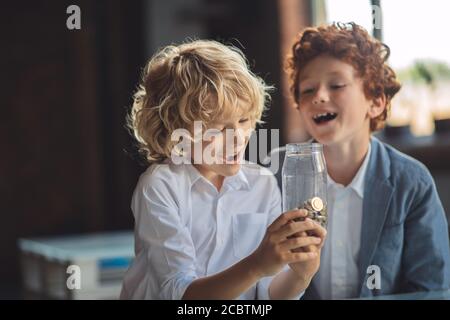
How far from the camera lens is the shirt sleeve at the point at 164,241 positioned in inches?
34.7

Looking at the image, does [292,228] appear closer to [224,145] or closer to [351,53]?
[224,145]

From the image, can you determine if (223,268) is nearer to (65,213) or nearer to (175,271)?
(175,271)

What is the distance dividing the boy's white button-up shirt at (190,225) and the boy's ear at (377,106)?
19 cm

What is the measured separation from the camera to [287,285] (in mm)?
917

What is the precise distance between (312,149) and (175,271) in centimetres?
21

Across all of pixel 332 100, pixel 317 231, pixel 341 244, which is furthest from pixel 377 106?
pixel 317 231

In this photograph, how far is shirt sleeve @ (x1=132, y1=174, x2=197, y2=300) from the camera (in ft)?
2.89

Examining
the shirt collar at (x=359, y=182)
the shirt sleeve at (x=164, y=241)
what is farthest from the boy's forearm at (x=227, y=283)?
the shirt collar at (x=359, y=182)

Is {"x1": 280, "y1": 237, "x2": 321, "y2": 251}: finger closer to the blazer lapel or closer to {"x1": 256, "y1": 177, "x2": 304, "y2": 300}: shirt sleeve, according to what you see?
{"x1": 256, "y1": 177, "x2": 304, "y2": 300}: shirt sleeve

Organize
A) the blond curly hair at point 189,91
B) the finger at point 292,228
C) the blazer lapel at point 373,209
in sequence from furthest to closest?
the blazer lapel at point 373,209
the blond curly hair at point 189,91
the finger at point 292,228

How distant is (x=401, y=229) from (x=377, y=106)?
0.56 ft

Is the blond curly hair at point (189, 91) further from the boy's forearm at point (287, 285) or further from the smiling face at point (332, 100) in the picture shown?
the boy's forearm at point (287, 285)

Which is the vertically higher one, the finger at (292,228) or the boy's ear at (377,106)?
the boy's ear at (377,106)

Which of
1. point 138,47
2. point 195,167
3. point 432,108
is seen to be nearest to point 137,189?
point 195,167
